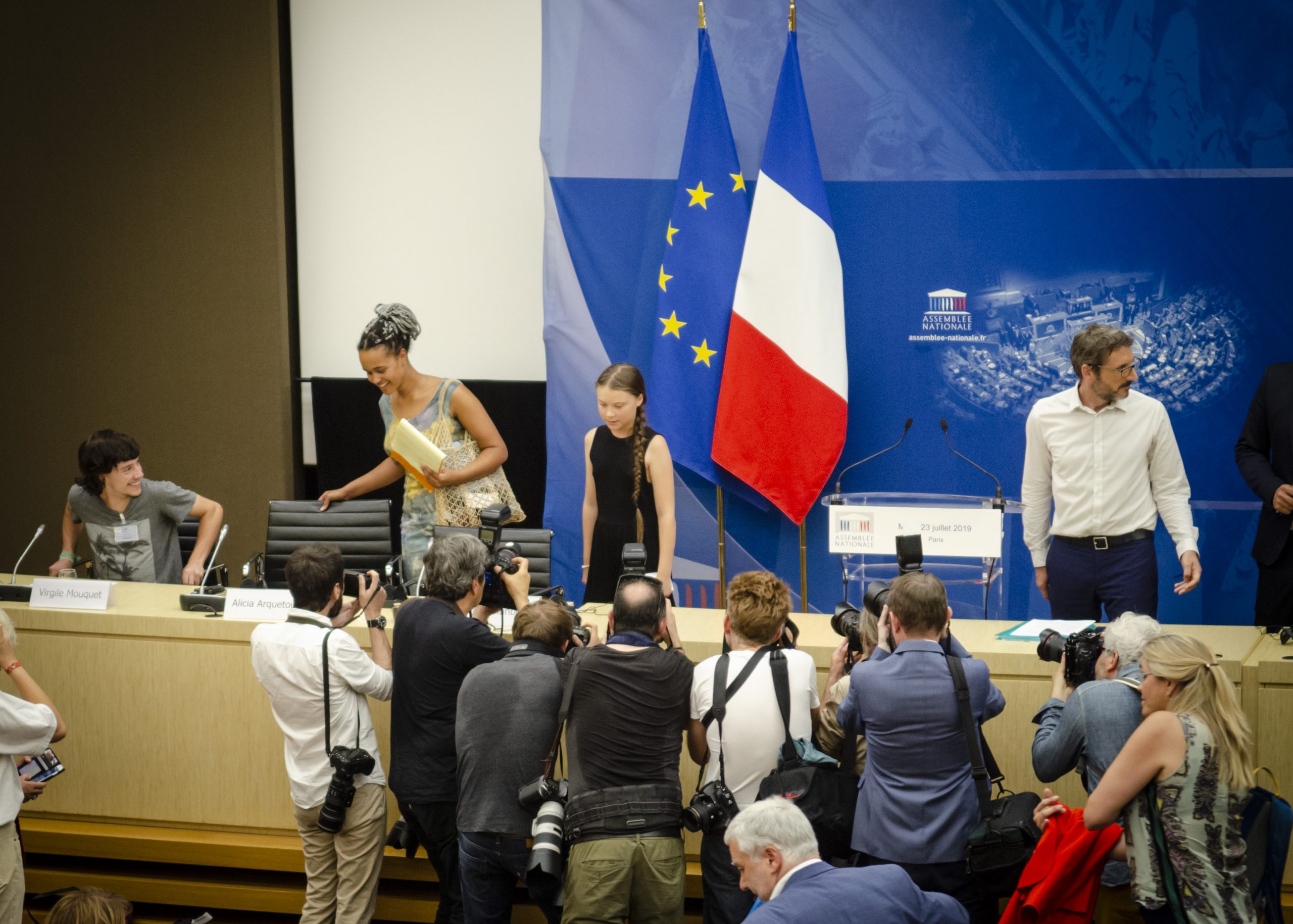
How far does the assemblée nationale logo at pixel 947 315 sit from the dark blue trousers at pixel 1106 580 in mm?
1581

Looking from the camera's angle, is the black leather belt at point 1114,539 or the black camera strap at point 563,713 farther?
the black leather belt at point 1114,539

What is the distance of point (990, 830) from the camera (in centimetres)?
262

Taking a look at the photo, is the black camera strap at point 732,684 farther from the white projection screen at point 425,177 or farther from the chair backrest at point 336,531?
the white projection screen at point 425,177

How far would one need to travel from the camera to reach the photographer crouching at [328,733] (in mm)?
3082

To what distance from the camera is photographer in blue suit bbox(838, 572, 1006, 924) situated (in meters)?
2.61

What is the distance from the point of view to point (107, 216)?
605cm

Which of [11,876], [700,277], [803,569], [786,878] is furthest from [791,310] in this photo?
[11,876]

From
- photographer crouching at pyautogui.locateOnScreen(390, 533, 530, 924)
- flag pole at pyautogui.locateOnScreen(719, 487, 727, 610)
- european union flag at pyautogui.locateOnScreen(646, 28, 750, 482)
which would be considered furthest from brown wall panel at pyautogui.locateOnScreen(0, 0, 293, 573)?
photographer crouching at pyautogui.locateOnScreen(390, 533, 530, 924)

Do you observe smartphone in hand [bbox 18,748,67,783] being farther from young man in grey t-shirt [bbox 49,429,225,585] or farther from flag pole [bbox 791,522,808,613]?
flag pole [bbox 791,522,808,613]

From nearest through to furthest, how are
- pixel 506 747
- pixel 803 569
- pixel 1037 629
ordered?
pixel 506 747 < pixel 1037 629 < pixel 803 569

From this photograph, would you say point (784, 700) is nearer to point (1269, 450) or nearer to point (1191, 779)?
point (1191, 779)

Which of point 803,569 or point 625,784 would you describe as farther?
point 803,569

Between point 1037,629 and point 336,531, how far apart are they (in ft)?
8.52

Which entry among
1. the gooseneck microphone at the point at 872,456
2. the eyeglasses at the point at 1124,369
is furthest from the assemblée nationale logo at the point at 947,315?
the eyeglasses at the point at 1124,369
